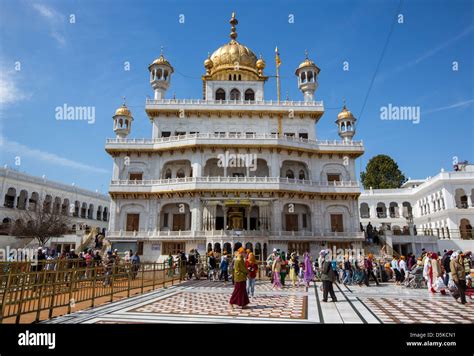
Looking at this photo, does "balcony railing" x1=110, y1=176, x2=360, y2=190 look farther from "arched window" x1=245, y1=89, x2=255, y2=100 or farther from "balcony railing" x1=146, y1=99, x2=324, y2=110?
"arched window" x1=245, y1=89, x2=255, y2=100

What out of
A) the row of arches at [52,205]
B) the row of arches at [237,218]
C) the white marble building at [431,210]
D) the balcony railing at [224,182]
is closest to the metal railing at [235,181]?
the balcony railing at [224,182]

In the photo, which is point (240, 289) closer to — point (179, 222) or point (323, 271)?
point (323, 271)

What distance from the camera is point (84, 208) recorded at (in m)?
50.5

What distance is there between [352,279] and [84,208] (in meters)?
45.7

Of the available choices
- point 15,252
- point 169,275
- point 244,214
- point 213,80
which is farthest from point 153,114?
point 169,275

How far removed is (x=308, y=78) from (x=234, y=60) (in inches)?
342

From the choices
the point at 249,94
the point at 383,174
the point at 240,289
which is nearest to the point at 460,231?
the point at 383,174

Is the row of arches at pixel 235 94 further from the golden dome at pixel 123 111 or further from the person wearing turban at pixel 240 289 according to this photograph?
the person wearing turban at pixel 240 289

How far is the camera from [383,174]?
51.0 metres

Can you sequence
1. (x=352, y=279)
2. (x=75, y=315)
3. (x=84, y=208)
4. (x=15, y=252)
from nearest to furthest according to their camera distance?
(x=75, y=315) < (x=352, y=279) < (x=15, y=252) < (x=84, y=208)

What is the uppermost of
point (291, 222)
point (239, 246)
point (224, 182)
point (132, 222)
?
point (224, 182)

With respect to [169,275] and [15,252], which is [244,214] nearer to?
[169,275]

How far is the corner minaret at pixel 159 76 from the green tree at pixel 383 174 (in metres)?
35.2

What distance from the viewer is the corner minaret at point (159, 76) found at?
3241 centimetres
